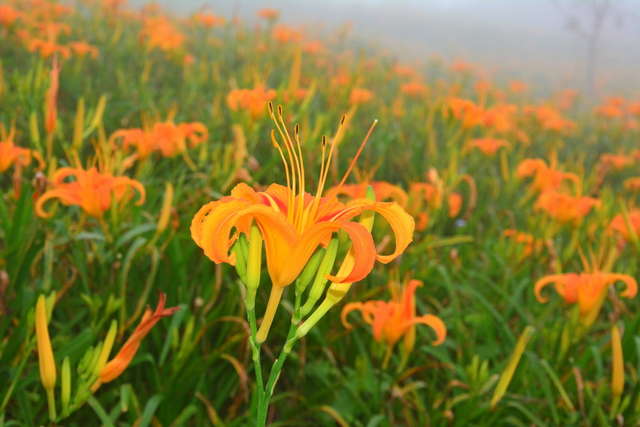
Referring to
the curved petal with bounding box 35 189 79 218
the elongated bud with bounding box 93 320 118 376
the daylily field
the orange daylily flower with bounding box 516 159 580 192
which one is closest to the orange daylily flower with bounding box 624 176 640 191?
the daylily field

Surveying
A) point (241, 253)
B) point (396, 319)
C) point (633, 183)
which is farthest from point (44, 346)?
point (633, 183)

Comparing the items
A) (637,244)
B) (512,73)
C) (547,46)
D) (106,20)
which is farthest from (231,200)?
(547,46)

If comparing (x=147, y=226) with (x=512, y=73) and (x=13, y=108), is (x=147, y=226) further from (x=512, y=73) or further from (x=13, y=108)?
(x=512, y=73)

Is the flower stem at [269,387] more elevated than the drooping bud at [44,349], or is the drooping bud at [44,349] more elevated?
the flower stem at [269,387]

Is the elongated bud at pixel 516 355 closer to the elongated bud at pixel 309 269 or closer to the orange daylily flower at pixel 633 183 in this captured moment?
the elongated bud at pixel 309 269

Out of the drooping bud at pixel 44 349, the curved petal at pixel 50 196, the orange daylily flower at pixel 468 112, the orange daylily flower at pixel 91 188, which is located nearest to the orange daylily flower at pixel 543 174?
the orange daylily flower at pixel 468 112

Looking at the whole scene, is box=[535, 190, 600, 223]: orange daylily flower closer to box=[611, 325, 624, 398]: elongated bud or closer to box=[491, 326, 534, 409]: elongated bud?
box=[611, 325, 624, 398]: elongated bud
